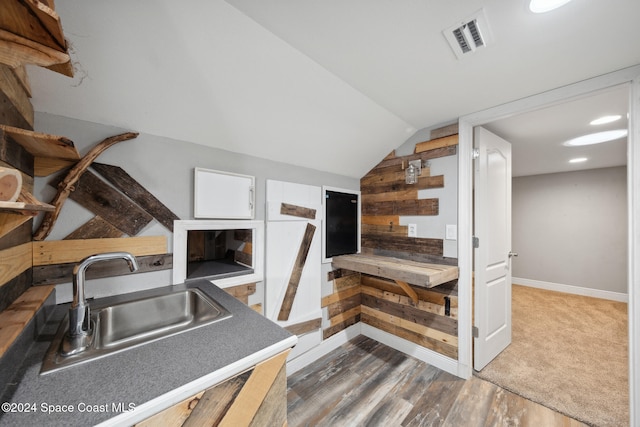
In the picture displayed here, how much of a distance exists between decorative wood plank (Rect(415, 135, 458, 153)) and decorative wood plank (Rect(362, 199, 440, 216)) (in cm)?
50

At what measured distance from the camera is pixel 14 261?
979 millimetres

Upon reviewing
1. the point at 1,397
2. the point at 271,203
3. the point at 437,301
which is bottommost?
the point at 437,301

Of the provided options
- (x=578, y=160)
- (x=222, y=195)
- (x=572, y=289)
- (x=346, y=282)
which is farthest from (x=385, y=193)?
(x=572, y=289)

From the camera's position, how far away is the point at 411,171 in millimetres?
2391

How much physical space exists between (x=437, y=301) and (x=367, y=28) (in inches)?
86.7

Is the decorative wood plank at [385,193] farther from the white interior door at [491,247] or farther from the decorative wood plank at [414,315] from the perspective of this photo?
the decorative wood plank at [414,315]

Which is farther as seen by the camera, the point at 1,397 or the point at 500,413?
the point at 500,413

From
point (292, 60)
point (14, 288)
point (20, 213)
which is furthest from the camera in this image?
point (292, 60)

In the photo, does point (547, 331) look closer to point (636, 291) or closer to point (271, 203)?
point (636, 291)

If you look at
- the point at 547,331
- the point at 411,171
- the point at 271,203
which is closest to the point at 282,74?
the point at 271,203

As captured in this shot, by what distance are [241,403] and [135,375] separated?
341 millimetres

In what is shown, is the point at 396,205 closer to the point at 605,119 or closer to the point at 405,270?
the point at 405,270

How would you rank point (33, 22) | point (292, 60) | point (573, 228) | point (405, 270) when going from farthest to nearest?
point (573, 228)
point (405, 270)
point (292, 60)
point (33, 22)

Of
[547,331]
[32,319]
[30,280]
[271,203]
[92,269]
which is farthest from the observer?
[547,331]
